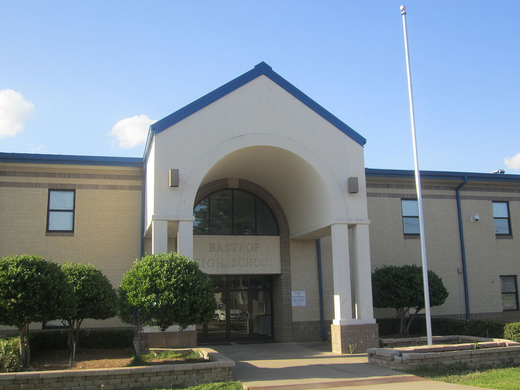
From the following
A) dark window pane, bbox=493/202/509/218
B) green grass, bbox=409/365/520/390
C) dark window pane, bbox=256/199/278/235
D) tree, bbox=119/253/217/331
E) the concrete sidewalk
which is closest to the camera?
the concrete sidewalk

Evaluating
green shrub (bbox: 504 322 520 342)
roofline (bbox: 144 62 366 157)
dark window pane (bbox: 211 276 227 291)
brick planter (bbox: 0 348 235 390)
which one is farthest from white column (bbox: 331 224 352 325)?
brick planter (bbox: 0 348 235 390)

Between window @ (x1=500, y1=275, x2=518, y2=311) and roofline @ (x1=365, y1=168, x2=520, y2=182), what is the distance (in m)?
4.45

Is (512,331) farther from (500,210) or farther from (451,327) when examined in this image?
(500,210)

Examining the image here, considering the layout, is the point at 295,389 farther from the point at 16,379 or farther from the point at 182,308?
the point at 16,379

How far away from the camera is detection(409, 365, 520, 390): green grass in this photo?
11.6 metres

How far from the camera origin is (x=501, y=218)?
23406mm

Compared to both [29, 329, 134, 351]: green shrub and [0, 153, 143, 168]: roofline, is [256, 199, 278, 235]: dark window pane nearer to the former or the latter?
[0, 153, 143, 168]: roofline

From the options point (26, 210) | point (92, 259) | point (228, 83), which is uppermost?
point (228, 83)

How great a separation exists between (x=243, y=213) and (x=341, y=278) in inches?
220

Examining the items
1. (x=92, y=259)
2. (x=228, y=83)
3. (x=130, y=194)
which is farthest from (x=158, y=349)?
(x=228, y=83)

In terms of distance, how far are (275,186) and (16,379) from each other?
38.4ft

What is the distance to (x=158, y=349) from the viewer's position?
14.2 m

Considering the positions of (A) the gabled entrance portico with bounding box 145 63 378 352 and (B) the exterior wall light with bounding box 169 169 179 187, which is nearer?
(B) the exterior wall light with bounding box 169 169 179 187

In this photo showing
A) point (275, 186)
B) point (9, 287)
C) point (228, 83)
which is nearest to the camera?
point (9, 287)
